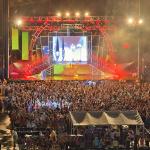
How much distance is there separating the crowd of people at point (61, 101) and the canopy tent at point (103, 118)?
181 cm

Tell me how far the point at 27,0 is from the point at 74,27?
471cm

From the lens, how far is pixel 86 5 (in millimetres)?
38906

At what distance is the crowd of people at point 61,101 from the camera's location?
21.6 m

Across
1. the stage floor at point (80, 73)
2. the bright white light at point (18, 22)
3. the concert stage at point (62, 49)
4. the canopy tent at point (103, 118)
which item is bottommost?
the canopy tent at point (103, 118)

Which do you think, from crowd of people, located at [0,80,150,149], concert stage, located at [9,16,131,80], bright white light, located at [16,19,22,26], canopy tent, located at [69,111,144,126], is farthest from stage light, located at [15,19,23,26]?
canopy tent, located at [69,111,144,126]

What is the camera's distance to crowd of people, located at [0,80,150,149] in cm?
2159

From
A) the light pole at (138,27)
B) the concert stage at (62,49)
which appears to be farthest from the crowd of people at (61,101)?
the concert stage at (62,49)

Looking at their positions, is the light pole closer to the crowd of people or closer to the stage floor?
the stage floor

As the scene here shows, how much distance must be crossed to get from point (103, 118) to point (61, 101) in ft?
23.0

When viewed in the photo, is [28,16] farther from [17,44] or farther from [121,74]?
[121,74]

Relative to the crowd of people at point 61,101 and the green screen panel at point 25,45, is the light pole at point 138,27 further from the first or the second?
the green screen panel at point 25,45

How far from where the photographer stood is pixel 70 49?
3772cm

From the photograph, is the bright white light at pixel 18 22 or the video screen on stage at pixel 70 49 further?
the video screen on stage at pixel 70 49

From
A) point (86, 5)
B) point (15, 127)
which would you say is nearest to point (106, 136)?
point (15, 127)
